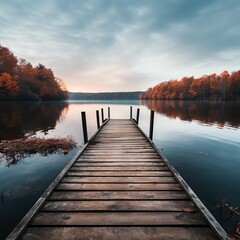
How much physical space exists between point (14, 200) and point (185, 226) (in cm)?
568

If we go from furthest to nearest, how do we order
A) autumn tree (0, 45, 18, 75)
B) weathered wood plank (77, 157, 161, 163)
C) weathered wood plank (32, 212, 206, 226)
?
autumn tree (0, 45, 18, 75), weathered wood plank (77, 157, 161, 163), weathered wood plank (32, 212, 206, 226)

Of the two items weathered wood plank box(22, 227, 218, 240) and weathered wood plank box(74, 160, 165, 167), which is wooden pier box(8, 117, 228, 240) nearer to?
weathered wood plank box(22, 227, 218, 240)


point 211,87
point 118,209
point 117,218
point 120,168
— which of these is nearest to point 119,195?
point 118,209

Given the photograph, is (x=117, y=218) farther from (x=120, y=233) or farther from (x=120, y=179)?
(x=120, y=179)

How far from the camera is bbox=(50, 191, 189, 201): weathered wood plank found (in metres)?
4.27

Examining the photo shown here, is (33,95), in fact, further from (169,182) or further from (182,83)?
(182,83)

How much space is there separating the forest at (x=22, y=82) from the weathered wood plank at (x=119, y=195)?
57201mm

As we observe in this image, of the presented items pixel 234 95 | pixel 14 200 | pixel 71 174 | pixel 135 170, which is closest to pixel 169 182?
pixel 135 170

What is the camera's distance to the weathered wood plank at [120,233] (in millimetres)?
3092

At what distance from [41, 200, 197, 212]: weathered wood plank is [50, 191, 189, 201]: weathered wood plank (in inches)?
6.2

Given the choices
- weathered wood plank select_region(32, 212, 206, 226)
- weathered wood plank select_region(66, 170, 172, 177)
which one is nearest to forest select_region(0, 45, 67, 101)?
weathered wood plank select_region(66, 170, 172, 177)

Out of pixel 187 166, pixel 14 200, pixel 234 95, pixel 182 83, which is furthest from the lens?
pixel 182 83

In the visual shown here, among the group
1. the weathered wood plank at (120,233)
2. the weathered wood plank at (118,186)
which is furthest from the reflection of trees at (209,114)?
the weathered wood plank at (120,233)

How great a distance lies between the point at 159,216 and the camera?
361 centimetres
